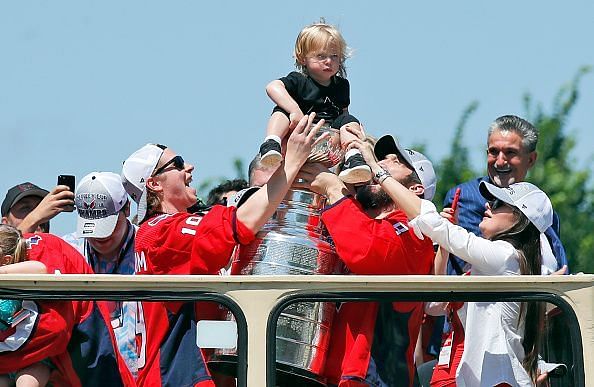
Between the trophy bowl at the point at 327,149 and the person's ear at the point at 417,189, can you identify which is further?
the person's ear at the point at 417,189

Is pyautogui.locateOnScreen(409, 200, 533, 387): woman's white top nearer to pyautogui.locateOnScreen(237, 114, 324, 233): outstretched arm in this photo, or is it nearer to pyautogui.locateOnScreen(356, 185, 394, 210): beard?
pyautogui.locateOnScreen(356, 185, 394, 210): beard

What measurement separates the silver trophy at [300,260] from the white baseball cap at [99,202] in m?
1.00

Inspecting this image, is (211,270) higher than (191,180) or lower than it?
lower

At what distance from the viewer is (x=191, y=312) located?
541 centimetres

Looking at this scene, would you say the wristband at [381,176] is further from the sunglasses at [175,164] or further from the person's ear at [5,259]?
the person's ear at [5,259]

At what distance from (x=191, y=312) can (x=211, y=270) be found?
424 millimetres

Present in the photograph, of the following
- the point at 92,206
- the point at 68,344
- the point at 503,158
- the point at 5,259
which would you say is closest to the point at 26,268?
the point at 5,259

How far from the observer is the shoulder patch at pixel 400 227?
5961 mm

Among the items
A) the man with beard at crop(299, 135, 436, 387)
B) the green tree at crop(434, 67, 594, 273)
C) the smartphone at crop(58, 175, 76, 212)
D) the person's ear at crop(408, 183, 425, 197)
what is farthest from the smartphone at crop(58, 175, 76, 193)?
the green tree at crop(434, 67, 594, 273)

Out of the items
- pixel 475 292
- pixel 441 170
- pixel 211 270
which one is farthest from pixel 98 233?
pixel 441 170

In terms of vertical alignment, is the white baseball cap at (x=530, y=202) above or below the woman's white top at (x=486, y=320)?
above

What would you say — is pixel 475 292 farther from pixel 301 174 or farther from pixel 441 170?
pixel 441 170

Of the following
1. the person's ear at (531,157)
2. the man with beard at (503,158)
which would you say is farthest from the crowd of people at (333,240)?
the person's ear at (531,157)

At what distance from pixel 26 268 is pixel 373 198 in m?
1.55
